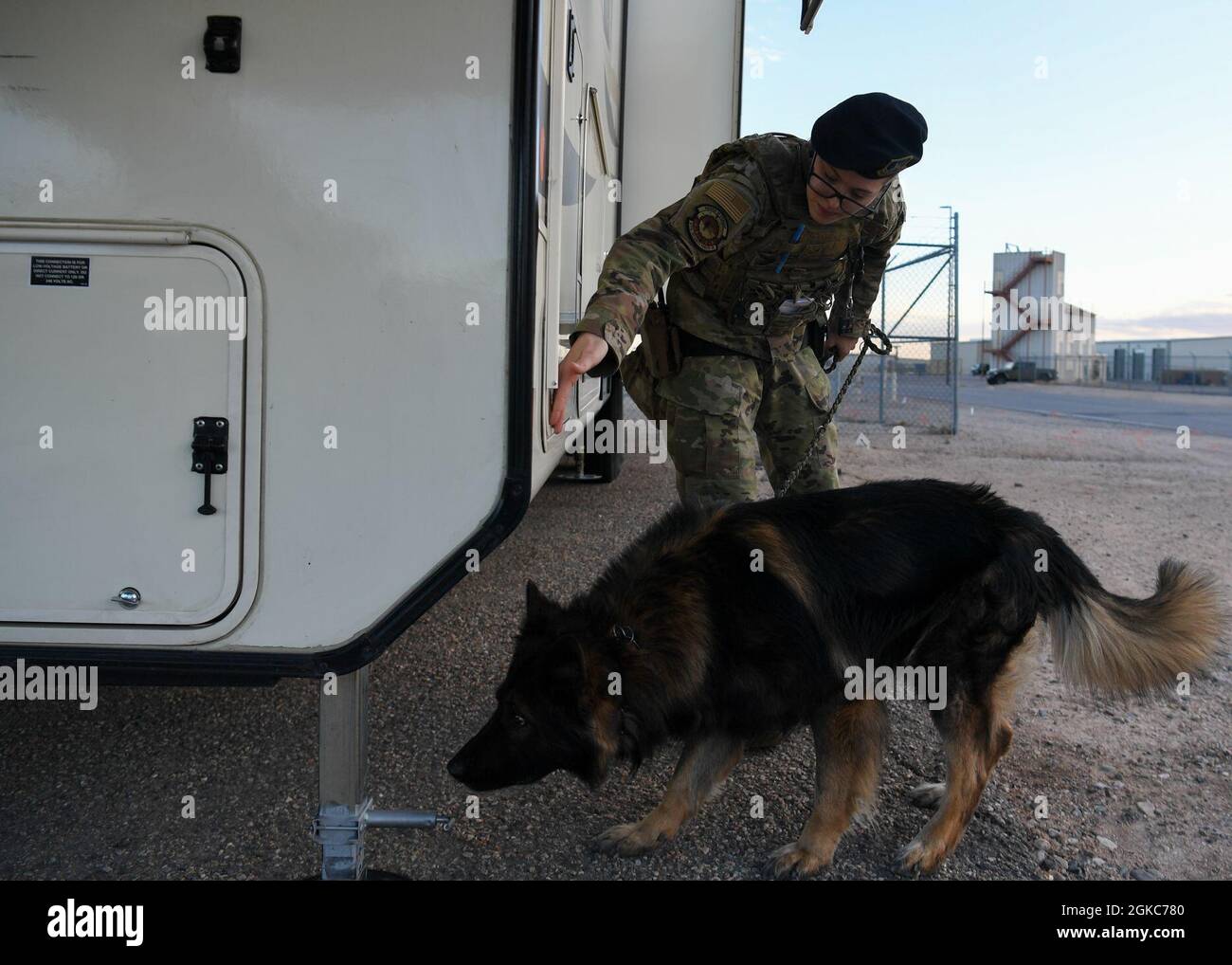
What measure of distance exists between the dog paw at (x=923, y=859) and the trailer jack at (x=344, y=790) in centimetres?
129

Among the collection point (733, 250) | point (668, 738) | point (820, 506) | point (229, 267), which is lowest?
point (668, 738)

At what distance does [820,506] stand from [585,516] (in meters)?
4.16

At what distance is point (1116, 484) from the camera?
29.4 feet

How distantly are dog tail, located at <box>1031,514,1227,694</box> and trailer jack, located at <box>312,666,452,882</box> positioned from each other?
5.83 feet

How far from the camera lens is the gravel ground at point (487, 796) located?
249 centimetres

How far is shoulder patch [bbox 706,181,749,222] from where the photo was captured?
272 cm

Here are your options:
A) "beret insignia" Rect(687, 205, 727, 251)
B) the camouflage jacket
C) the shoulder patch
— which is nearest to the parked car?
the camouflage jacket

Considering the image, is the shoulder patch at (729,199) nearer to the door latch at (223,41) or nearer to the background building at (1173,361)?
the door latch at (223,41)

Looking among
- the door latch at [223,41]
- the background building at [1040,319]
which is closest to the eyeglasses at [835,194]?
the door latch at [223,41]

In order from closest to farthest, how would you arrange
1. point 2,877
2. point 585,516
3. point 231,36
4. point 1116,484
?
point 231,36 → point 2,877 → point 585,516 → point 1116,484

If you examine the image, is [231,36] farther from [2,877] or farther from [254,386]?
[2,877]

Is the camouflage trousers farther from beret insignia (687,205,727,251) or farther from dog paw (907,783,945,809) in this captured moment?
dog paw (907,783,945,809)
